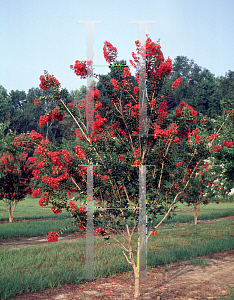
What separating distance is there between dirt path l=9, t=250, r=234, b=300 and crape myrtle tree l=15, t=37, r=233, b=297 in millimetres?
485

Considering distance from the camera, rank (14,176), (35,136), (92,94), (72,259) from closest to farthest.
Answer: (92,94), (35,136), (72,259), (14,176)

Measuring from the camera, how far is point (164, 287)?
5242 mm

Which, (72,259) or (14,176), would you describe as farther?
(14,176)

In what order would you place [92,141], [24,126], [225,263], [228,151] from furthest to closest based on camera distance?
[24,126]
[228,151]
[225,263]
[92,141]

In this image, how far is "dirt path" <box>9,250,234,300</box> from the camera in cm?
474

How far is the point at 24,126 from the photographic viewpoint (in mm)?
40781

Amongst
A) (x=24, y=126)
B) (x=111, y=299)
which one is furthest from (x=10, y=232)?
(x=24, y=126)

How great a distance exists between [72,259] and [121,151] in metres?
3.44

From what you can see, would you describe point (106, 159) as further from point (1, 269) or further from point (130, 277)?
point (1, 269)

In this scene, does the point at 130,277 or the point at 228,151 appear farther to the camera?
the point at 228,151

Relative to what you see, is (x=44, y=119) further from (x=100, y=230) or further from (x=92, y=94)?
(x=100, y=230)

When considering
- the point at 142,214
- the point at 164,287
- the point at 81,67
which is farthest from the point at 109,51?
the point at 164,287

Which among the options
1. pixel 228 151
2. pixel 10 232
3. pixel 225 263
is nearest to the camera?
pixel 225 263

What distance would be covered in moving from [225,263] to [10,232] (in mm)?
7756
